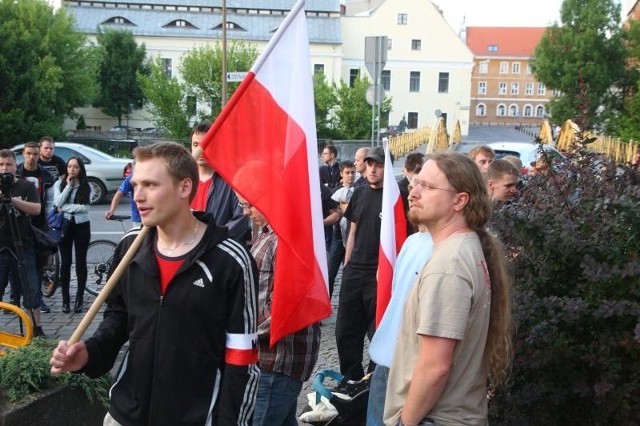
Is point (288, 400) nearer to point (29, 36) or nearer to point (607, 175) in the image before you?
point (607, 175)

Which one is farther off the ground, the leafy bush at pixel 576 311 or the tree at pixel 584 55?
the tree at pixel 584 55

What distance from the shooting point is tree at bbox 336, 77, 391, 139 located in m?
45.3

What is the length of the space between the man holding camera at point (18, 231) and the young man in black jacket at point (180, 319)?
438 centimetres

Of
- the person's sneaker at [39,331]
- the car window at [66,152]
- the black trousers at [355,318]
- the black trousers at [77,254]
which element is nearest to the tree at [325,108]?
the car window at [66,152]

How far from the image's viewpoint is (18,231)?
273 inches

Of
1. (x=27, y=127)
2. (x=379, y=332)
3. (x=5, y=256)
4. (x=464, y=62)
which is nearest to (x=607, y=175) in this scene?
(x=379, y=332)

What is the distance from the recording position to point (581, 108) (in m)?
4.39

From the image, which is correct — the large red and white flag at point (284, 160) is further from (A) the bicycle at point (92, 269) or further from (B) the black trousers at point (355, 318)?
(A) the bicycle at point (92, 269)

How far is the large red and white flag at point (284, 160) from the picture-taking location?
3.15 metres

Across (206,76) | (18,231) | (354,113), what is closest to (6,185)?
(18,231)

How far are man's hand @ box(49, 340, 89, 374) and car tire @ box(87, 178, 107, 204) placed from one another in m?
16.9

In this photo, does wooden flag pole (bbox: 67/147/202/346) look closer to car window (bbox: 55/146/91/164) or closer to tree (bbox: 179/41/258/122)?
car window (bbox: 55/146/91/164)

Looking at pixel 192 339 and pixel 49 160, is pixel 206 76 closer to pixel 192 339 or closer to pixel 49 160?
pixel 49 160

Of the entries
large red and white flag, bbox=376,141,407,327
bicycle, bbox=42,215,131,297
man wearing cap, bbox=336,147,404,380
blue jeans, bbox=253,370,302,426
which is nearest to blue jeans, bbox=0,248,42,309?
bicycle, bbox=42,215,131,297
